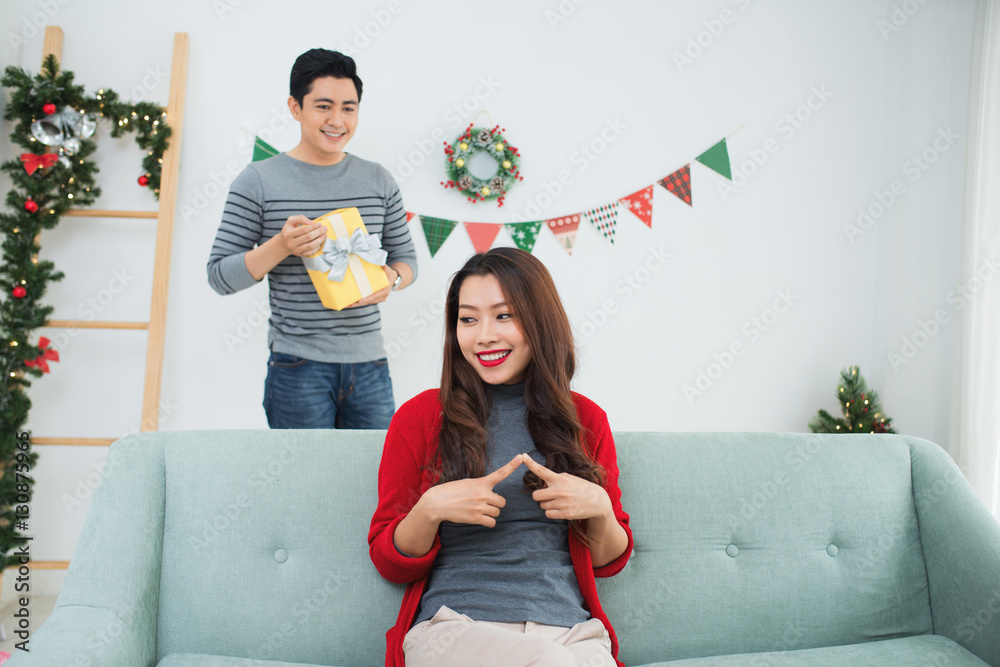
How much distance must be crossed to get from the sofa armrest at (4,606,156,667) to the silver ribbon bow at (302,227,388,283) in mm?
983

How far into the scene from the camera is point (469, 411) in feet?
4.22

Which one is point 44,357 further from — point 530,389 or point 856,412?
point 856,412

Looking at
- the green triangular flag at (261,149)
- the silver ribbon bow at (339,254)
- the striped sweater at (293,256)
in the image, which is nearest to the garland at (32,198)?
the green triangular flag at (261,149)

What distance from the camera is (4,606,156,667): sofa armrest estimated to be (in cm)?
101

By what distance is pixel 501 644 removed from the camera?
3.44ft

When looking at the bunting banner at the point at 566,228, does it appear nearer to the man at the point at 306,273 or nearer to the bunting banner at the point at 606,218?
the bunting banner at the point at 606,218

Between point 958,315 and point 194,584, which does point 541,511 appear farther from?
point 958,315

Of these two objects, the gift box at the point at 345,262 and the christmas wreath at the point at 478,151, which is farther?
the christmas wreath at the point at 478,151

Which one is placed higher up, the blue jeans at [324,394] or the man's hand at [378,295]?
the man's hand at [378,295]

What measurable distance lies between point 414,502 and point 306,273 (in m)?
1.02

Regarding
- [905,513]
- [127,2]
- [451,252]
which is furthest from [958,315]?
[127,2]

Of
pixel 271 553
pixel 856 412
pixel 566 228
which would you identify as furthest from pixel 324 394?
pixel 856 412

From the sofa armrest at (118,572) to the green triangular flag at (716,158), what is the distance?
2343mm

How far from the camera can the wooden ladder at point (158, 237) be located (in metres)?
2.56
